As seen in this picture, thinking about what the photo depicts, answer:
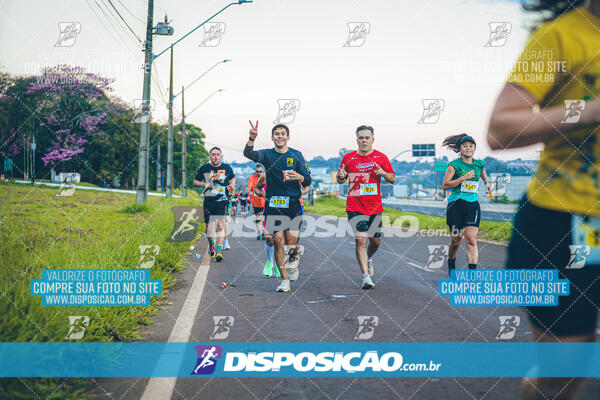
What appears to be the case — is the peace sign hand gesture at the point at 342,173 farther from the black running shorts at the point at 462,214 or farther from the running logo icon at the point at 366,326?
the running logo icon at the point at 366,326

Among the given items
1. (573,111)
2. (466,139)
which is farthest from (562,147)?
(466,139)

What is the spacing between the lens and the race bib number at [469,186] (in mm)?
7777

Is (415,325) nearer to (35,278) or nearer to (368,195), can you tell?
(368,195)

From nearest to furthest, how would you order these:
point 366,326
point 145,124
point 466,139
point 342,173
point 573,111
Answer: point 573,111 → point 366,326 → point 342,173 → point 466,139 → point 145,124

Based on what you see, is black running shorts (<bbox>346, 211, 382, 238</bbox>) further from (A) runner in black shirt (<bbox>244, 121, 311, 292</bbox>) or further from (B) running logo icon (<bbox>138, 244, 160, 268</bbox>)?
(B) running logo icon (<bbox>138, 244, 160, 268</bbox>)

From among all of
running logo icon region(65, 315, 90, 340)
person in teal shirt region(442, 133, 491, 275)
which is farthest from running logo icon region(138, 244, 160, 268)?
person in teal shirt region(442, 133, 491, 275)

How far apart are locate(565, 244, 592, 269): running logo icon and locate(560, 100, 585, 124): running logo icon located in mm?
505

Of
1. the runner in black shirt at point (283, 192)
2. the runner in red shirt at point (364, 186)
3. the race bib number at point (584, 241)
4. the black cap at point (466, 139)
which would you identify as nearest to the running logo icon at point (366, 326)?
the runner in red shirt at point (364, 186)

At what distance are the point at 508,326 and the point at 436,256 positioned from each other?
6.18 m

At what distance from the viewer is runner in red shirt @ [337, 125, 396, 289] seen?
7.20 m

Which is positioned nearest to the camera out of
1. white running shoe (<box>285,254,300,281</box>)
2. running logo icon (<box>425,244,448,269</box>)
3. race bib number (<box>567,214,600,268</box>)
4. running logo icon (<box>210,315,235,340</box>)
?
race bib number (<box>567,214,600,268</box>)

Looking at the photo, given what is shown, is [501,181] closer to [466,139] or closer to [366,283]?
[466,139]

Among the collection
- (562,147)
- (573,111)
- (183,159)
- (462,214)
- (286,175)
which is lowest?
(462,214)

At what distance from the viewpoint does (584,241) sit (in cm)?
204
